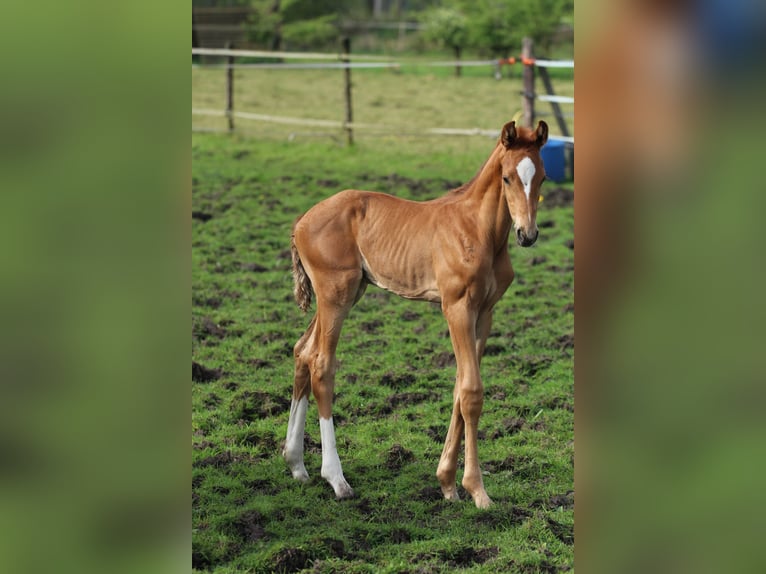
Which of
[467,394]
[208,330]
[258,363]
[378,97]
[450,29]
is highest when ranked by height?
[450,29]

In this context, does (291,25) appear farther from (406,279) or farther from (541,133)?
(541,133)

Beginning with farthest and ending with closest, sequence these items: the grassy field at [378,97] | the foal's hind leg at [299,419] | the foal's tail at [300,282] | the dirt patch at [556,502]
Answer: the grassy field at [378,97] < the foal's tail at [300,282] < the foal's hind leg at [299,419] < the dirt patch at [556,502]

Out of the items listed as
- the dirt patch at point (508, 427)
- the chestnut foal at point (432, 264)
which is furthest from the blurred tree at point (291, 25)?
the chestnut foal at point (432, 264)

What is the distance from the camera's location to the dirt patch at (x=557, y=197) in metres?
11.8

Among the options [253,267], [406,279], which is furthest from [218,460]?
[253,267]

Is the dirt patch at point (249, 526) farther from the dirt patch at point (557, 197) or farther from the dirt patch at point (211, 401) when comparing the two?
the dirt patch at point (557, 197)

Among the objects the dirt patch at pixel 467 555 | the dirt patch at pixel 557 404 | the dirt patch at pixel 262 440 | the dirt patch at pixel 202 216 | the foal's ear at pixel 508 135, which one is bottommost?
the dirt patch at pixel 467 555

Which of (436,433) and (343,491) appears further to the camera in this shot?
(436,433)

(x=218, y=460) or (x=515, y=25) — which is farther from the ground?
(x=515, y=25)

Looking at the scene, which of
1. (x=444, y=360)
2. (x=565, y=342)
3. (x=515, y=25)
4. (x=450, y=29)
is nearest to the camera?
(x=444, y=360)

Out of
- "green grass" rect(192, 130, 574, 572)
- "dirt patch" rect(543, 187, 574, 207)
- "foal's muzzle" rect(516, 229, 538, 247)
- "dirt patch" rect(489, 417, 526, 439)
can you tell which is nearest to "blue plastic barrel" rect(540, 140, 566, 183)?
"dirt patch" rect(543, 187, 574, 207)

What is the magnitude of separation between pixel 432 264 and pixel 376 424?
1.52 metres

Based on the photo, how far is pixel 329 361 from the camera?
4.95 meters
